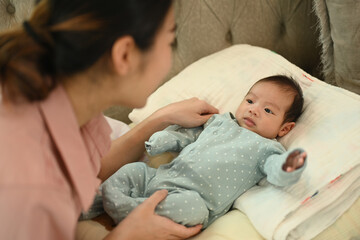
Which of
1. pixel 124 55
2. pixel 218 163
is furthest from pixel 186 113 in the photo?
pixel 124 55

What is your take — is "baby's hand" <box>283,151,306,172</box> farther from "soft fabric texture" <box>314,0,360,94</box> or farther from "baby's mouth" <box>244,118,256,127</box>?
"soft fabric texture" <box>314,0,360,94</box>

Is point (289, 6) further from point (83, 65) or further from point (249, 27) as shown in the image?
point (83, 65)

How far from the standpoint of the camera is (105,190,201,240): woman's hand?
0.91 meters

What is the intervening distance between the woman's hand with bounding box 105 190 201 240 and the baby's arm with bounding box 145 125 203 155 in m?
0.22

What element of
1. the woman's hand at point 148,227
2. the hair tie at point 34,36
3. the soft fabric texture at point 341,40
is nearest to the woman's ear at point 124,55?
the hair tie at point 34,36

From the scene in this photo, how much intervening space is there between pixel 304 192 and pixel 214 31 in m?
0.86

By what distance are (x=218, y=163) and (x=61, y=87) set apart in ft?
1.74

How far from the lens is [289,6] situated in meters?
1.60

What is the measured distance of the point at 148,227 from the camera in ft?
3.02

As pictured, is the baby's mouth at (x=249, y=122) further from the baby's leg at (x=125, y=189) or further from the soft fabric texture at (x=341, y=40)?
the soft fabric texture at (x=341, y=40)

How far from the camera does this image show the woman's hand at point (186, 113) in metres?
1.25

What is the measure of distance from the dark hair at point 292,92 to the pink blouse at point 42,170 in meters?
0.69

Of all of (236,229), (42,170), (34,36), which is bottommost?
(236,229)

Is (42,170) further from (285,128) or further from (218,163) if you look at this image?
(285,128)
